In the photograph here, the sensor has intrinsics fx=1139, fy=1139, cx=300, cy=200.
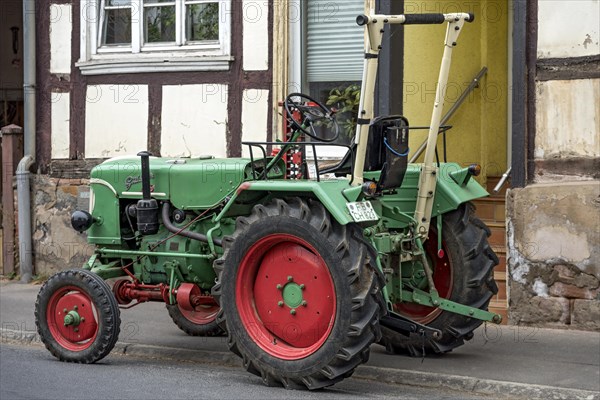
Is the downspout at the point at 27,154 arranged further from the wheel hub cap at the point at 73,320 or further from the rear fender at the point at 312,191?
the rear fender at the point at 312,191

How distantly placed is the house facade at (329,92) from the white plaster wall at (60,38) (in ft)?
0.05

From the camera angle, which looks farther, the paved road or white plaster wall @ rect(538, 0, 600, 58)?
white plaster wall @ rect(538, 0, 600, 58)

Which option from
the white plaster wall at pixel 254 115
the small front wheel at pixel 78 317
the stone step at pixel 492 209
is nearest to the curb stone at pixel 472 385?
the small front wheel at pixel 78 317

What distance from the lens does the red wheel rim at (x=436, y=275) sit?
862 cm

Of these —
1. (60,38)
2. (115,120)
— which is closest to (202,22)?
(115,120)

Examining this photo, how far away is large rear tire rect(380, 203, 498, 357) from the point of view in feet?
27.9

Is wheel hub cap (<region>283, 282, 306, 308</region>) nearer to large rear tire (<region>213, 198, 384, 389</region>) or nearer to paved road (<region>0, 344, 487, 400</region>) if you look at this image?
large rear tire (<region>213, 198, 384, 389</region>)

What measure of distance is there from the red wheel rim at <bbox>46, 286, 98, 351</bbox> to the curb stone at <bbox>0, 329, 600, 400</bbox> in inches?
27.8

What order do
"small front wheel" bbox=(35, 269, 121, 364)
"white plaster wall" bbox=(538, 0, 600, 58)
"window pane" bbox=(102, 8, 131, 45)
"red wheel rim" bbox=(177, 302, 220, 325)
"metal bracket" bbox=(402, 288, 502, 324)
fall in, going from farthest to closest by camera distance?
"window pane" bbox=(102, 8, 131, 45) < "white plaster wall" bbox=(538, 0, 600, 58) < "red wheel rim" bbox=(177, 302, 220, 325) < "small front wheel" bbox=(35, 269, 121, 364) < "metal bracket" bbox=(402, 288, 502, 324)

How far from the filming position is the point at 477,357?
8.63m

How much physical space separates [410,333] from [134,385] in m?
2.04

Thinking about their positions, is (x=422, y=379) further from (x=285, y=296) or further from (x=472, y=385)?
(x=285, y=296)

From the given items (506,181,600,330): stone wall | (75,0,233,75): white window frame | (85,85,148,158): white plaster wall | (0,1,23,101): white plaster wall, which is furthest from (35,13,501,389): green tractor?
(0,1,23,101): white plaster wall

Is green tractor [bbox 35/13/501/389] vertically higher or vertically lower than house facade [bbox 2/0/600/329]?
lower
